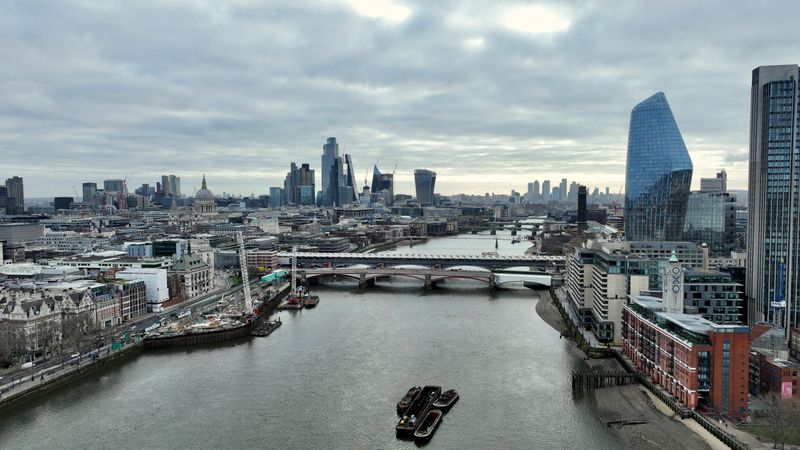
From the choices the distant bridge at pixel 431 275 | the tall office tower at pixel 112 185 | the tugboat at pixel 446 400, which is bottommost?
the tugboat at pixel 446 400

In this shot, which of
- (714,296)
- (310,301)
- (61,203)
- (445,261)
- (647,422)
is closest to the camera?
(647,422)

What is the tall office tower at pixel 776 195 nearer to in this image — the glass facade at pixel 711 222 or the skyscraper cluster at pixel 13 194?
the glass facade at pixel 711 222

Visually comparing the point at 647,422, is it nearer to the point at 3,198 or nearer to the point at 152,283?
the point at 152,283

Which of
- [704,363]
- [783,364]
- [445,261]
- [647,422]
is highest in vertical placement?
[445,261]

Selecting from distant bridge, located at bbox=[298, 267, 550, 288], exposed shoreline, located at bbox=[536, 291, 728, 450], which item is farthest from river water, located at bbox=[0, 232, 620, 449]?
distant bridge, located at bbox=[298, 267, 550, 288]

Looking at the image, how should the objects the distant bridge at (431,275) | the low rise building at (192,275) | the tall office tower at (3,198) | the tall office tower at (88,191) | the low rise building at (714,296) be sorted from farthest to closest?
the tall office tower at (88,191)
the tall office tower at (3,198)
the distant bridge at (431,275)
the low rise building at (192,275)
the low rise building at (714,296)

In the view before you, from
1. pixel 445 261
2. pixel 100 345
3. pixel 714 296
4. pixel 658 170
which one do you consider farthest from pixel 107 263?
pixel 658 170

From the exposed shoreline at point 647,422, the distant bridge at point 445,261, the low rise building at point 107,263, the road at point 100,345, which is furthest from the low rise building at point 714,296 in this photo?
the low rise building at point 107,263
